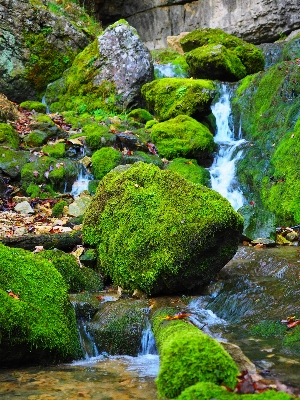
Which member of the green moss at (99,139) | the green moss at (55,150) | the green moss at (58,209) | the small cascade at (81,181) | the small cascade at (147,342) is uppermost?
the green moss at (99,139)

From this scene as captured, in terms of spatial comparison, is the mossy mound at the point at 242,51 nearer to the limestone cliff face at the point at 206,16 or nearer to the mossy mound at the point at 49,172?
the limestone cliff face at the point at 206,16

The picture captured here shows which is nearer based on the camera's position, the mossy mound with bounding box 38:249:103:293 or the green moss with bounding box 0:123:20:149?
the mossy mound with bounding box 38:249:103:293

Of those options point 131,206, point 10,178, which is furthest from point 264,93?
point 131,206

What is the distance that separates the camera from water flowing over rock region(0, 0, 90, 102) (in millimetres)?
17141

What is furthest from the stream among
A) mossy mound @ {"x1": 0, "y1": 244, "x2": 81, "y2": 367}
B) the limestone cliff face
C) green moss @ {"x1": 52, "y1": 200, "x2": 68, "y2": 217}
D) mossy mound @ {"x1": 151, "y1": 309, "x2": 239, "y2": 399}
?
the limestone cliff face

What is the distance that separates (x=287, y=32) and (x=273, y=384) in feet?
66.8

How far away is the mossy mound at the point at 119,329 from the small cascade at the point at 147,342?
42 millimetres

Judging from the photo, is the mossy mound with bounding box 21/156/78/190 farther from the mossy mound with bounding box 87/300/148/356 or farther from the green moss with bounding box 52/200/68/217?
the mossy mound with bounding box 87/300/148/356

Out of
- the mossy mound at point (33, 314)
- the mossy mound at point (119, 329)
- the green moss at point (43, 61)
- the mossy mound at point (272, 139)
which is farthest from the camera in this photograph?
the green moss at point (43, 61)

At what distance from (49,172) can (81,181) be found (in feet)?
2.57

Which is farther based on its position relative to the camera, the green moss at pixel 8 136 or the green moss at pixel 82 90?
the green moss at pixel 82 90

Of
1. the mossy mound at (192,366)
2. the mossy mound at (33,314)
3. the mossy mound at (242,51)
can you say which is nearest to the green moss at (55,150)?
the mossy mound at (242,51)

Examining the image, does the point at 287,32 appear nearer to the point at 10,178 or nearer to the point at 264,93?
the point at 264,93

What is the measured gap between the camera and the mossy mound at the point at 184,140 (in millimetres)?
11969
